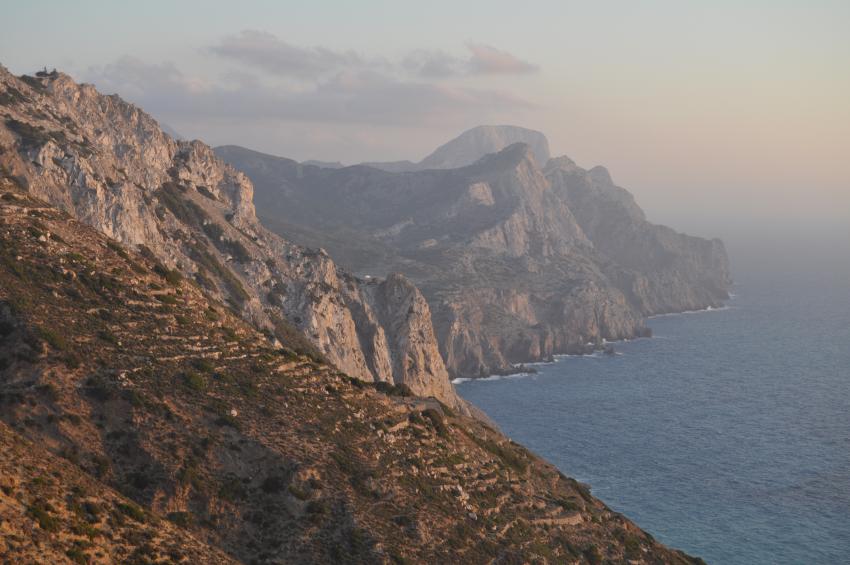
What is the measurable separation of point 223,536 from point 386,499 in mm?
12906

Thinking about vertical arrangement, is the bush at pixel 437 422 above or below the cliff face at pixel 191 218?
below

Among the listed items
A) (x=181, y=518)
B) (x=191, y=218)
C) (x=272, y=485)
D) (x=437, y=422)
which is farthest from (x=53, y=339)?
(x=191, y=218)

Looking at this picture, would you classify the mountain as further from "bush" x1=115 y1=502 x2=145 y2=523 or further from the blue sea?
the blue sea

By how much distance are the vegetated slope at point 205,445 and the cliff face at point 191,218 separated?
23.3 metres

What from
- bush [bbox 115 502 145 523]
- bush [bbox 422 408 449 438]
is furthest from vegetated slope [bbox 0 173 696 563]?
bush [bbox 422 408 449 438]

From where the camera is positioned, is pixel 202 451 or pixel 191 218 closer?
pixel 202 451

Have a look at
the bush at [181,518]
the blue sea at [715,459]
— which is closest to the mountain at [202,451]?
the bush at [181,518]

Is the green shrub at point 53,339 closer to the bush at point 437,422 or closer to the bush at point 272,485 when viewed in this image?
the bush at point 272,485

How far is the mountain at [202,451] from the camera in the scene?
135ft

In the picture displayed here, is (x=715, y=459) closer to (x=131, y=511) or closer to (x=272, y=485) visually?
(x=272, y=485)

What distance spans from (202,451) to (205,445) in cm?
65

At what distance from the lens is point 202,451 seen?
168ft

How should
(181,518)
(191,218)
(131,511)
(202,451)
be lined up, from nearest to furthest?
(131,511) < (181,518) < (202,451) < (191,218)

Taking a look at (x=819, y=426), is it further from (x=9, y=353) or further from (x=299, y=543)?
(x=9, y=353)
